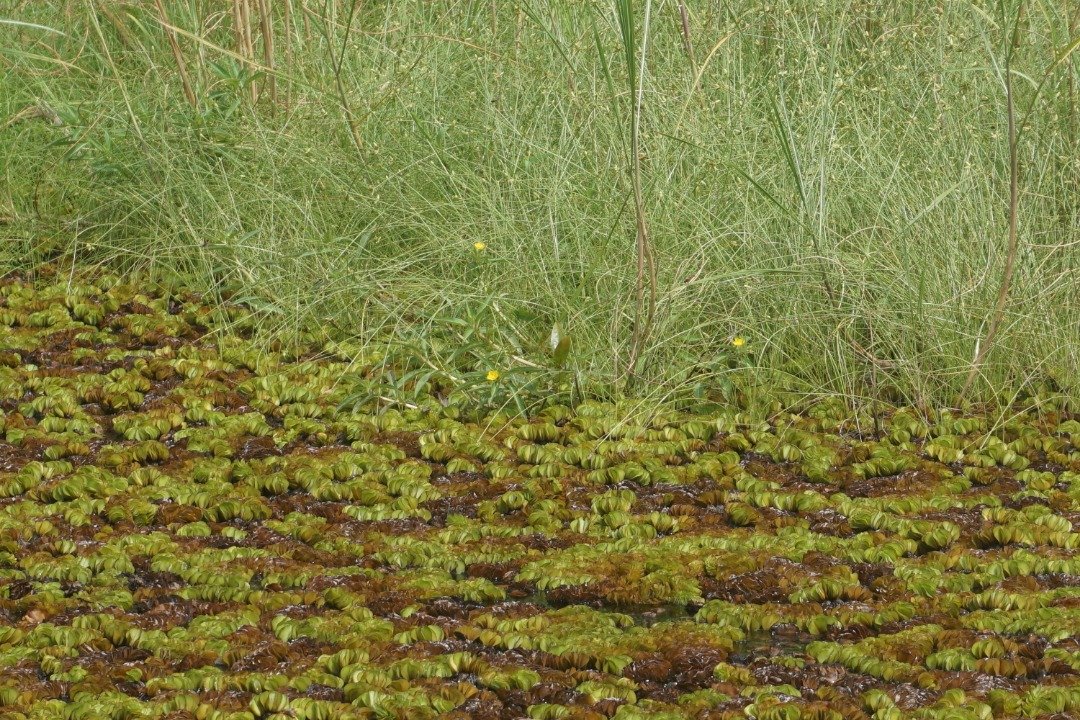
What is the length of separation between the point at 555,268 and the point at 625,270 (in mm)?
250

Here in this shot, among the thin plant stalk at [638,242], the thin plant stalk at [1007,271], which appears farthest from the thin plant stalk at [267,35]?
the thin plant stalk at [1007,271]

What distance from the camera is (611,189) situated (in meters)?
5.44

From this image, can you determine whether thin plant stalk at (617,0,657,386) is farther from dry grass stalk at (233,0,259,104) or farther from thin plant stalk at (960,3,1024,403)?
dry grass stalk at (233,0,259,104)

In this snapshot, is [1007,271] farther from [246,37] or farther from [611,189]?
[246,37]

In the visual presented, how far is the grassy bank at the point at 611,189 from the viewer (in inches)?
191

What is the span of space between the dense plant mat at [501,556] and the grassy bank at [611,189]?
Result: 312mm

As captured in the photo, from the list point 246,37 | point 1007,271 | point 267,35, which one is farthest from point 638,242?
point 246,37

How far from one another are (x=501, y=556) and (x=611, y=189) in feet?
6.83

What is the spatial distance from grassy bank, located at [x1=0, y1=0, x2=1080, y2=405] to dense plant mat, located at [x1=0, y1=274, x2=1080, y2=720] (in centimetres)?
31

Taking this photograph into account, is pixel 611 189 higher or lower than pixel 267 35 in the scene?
lower

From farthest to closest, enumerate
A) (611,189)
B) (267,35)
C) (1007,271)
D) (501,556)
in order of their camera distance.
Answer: (267,35) < (611,189) < (1007,271) < (501,556)

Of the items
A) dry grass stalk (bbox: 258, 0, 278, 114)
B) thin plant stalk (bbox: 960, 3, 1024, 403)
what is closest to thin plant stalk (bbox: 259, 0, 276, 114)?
dry grass stalk (bbox: 258, 0, 278, 114)

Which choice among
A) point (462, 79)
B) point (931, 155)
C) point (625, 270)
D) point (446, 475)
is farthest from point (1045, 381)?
point (462, 79)

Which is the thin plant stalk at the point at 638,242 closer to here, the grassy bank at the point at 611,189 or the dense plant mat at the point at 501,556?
the grassy bank at the point at 611,189
